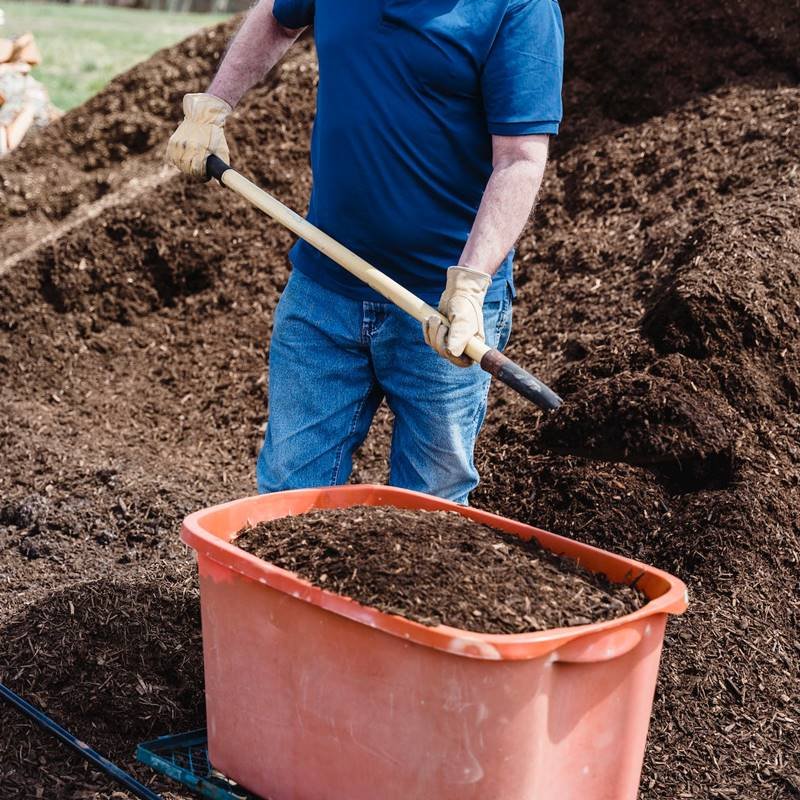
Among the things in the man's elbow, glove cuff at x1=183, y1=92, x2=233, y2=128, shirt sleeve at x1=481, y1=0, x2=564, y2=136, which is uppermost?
shirt sleeve at x1=481, y1=0, x2=564, y2=136

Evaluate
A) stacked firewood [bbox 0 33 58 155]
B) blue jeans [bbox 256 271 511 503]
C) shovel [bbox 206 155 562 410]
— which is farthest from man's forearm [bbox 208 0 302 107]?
stacked firewood [bbox 0 33 58 155]

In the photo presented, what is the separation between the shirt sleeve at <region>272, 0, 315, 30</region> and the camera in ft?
9.48

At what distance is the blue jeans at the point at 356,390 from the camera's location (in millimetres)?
2795

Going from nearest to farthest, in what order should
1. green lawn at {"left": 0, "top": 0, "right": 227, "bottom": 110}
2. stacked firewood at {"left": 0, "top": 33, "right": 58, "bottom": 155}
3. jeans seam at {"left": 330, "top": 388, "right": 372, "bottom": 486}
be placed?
jeans seam at {"left": 330, "top": 388, "right": 372, "bottom": 486}
stacked firewood at {"left": 0, "top": 33, "right": 58, "bottom": 155}
green lawn at {"left": 0, "top": 0, "right": 227, "bottom": 110}

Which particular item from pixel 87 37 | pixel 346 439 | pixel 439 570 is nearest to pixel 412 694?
pixel 439 570

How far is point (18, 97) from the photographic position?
10312mm

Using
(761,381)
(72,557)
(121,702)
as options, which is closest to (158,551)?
(72,557)

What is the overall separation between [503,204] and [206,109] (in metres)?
0.93

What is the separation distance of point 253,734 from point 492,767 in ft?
1.75

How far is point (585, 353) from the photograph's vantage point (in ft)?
14.5

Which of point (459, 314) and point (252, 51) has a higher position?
point (252, 51)

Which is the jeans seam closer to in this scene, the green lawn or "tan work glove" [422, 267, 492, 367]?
"tan work glove" [422, 267, 492, 367]

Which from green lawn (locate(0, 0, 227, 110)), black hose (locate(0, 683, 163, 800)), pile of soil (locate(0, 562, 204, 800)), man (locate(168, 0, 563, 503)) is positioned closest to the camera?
black hose (locate(0, 683, 163, 800))

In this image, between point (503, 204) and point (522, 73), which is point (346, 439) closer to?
point (503, 204)
